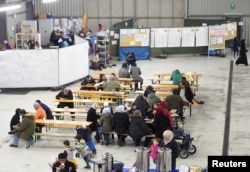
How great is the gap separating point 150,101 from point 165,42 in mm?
13376

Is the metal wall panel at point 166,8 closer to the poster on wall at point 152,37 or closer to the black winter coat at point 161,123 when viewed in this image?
the poster on wall at point 152,37

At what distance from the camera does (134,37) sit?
28.5 metres

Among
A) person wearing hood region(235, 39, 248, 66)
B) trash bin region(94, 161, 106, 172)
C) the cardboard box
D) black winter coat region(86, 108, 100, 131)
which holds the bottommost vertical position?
black winter coat region(86, 108, 100, 131)

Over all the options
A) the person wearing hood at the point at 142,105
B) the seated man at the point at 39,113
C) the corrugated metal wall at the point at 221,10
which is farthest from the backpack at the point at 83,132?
the corrugated metal wall at the point at 221,10

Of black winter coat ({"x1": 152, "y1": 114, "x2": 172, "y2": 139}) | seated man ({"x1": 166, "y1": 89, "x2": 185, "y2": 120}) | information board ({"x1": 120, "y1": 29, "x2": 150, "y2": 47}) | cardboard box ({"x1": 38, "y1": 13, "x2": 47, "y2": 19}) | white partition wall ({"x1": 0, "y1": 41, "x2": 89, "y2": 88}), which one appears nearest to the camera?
black winter coat ({"x1": 152, "y1": 114, "x2": 172, "y2": 139})

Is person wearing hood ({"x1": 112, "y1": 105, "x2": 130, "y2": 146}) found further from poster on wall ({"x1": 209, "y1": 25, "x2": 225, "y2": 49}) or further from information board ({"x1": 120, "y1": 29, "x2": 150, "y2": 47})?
poster on wall ({"x1": 209, "y1": 25, "x2": 225, "y2": 49})

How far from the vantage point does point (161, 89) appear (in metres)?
19.4

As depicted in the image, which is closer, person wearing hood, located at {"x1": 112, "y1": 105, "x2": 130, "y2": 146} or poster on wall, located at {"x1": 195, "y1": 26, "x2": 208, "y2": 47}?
person wearing hood, located at {"x1": 112, "y1": 105, "x2": 130, "y2": 146}

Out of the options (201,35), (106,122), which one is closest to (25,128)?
(106,122)

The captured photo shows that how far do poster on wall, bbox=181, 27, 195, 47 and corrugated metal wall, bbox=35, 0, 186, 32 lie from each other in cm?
368

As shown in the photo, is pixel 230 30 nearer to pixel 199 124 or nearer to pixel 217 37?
pixel 217 37

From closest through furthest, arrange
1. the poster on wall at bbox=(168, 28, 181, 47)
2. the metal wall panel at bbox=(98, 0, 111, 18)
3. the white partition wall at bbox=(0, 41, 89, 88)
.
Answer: the white partition wall at bbox=(0, 41, 89, 88) < the poster on wall at bbox=(168, 28, 181, 47) < the metal wall panel at bbox=(98, 0, 111, 18)

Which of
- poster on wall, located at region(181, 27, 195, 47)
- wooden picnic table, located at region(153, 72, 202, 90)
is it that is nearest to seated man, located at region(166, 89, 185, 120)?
wooden picnic table, located at region(153, 72, 202, 90)

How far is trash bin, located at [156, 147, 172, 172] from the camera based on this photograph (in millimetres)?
9520
